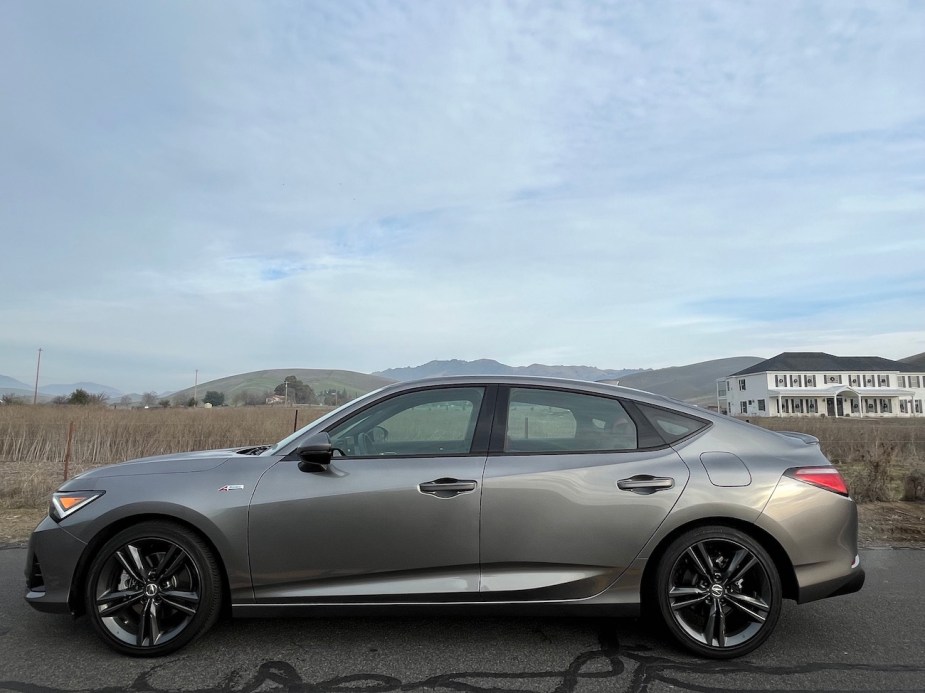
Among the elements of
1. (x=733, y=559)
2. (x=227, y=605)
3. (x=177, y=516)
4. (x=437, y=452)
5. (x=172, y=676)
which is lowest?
(x=172, y=676)

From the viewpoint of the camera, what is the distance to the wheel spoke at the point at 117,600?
3.52 meters

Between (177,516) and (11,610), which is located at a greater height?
(177,516)

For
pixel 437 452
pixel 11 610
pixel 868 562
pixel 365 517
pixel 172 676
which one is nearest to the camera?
pixel 172 676

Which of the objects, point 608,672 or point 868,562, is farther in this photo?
point 868,562

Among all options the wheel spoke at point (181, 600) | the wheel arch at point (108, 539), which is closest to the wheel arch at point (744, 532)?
the wheel arch at point (108, 539)

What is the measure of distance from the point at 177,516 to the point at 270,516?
517 mm

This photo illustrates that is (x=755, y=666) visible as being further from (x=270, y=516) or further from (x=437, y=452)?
(x=270, y=516)

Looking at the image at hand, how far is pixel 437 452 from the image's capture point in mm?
3717

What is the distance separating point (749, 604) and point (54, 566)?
3828 mm

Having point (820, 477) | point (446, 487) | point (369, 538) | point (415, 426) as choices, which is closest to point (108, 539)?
point (369, 538)

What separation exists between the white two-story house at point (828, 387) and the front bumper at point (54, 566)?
76.6 metres

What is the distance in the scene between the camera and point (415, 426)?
387 centimetres

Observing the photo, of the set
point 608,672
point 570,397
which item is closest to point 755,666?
point 608,672

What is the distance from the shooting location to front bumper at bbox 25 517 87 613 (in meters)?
3.52
